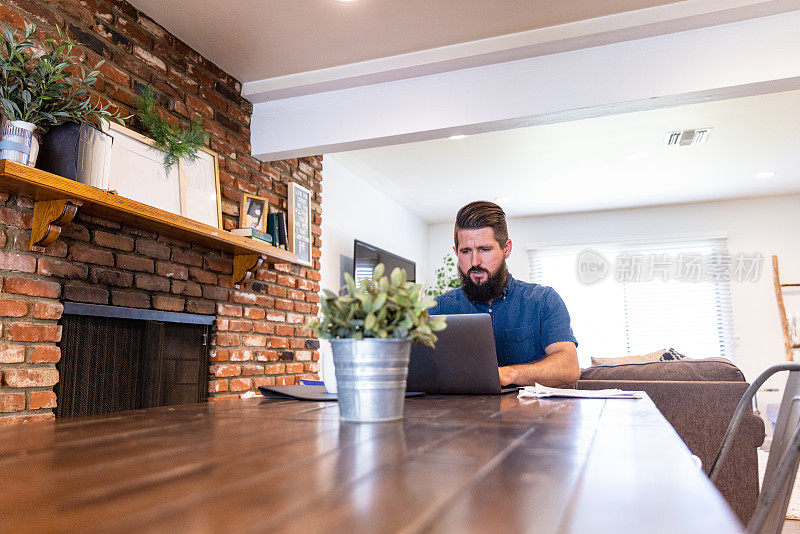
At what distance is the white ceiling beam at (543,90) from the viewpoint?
2.86 meters

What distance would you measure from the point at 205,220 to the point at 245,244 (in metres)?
0.23

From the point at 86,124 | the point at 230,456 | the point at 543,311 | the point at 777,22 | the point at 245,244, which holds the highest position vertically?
the point at 777,22

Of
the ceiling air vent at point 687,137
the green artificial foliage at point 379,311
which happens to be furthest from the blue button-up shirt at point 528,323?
the ceiling air vent at point 687,137

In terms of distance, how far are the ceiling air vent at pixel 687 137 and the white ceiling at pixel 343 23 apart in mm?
1979

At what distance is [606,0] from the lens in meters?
2.76

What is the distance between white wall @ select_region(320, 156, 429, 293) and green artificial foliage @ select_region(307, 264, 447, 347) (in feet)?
12.7

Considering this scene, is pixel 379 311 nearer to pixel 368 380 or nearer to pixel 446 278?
pixel 368 380

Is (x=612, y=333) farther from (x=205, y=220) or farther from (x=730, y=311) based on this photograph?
(x=205, y=220)

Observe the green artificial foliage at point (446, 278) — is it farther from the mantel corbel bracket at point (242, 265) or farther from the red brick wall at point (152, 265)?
the mantel corbel bracket at point (242, 265)

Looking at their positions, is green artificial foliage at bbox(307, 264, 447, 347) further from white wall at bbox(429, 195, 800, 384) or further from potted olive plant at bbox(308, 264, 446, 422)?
white wall at bbox(429, 195, 800, 384)

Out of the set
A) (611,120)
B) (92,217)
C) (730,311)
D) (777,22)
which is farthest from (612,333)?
(92,217)

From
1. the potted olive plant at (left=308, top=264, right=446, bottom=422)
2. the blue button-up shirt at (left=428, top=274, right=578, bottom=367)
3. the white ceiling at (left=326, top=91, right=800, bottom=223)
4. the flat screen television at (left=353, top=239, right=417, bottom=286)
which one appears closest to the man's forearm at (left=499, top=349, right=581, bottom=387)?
the blue button-up shirt at (left=428, top=274, right=578, bottom=367)

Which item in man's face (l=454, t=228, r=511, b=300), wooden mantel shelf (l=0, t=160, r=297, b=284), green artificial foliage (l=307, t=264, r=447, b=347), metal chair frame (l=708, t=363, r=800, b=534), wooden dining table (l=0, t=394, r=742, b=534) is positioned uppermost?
wooden mantel shelf (l=0, t=160, r=297, b=284)

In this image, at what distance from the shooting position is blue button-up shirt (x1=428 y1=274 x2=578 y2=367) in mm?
2170
